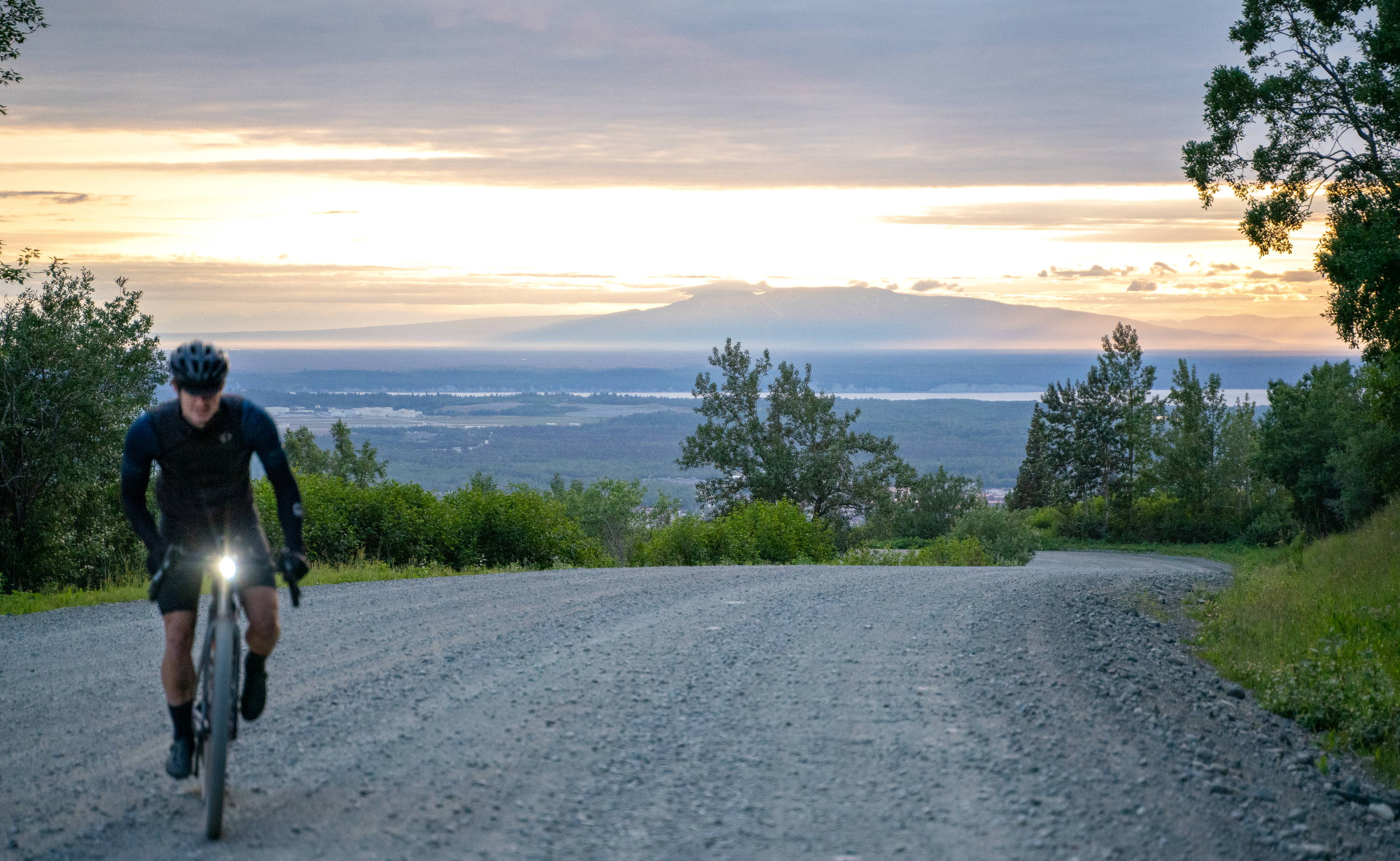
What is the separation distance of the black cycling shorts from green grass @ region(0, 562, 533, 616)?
798cm

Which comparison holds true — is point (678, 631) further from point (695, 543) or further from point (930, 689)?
point (695, 543)

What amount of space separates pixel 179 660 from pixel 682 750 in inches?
102

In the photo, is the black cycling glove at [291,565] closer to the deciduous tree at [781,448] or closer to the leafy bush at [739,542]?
the leafy bush at [739,542]

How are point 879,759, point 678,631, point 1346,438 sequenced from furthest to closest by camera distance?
point 1346,438 < point 678,631 < point 879,759

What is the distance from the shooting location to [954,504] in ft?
256

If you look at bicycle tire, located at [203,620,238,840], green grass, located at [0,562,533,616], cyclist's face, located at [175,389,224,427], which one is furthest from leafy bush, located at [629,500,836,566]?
cyclist's face, located at [175,389,224,427]

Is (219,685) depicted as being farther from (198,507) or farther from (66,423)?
(66,423)

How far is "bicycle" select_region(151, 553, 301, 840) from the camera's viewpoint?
4.52 meters

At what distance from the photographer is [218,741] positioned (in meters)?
4.52

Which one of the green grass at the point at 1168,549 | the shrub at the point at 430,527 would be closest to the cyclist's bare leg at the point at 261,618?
the shrub at the point at 430,527

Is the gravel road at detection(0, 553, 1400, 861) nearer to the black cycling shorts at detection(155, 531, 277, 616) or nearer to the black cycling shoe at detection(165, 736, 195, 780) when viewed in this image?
the black cycling shoe at detection(165, 736, 195, 780)

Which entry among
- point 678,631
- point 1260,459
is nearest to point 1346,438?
point 1260,459

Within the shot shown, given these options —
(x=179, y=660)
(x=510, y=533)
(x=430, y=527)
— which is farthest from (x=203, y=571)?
(x=510, y=533)

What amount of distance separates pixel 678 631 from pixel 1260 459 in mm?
59706
